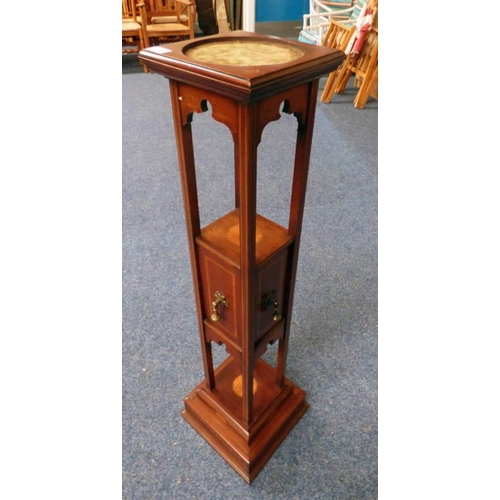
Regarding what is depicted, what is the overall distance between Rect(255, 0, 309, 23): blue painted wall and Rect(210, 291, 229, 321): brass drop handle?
602 cm

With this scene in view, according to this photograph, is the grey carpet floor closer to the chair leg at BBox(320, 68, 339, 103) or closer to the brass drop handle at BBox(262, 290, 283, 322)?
the brass drop handle at BBox(262, 290, 283, 322)

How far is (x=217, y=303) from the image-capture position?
102 centimetres

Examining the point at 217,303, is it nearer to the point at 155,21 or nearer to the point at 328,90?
the point at 328,90

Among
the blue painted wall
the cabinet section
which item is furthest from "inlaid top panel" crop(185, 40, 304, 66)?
the blue painted wall

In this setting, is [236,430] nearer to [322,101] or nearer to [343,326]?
[343,326]

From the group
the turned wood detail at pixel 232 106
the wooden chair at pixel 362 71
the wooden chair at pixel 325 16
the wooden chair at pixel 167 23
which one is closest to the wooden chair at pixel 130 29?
the wooden chair at pixel 167 23

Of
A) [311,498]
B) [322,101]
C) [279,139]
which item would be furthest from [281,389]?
[322,101]

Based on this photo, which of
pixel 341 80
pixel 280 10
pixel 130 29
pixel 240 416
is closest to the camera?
pixel 240 416

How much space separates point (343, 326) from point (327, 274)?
12.4 inches

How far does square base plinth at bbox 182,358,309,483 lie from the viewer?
119cm

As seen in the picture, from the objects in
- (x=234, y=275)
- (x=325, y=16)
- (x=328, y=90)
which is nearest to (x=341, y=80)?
(x=328, y=90)

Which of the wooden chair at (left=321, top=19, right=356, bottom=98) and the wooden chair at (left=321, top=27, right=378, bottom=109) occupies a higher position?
the wooden chair at (left=321, top=19, right=356, bottom=98)

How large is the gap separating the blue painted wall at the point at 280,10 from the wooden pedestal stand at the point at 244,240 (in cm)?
580

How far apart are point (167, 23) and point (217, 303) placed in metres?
4.53
